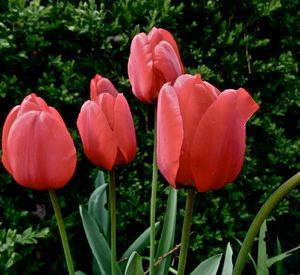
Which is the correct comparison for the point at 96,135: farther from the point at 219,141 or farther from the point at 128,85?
the point at 128,85

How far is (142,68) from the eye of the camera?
145 cm

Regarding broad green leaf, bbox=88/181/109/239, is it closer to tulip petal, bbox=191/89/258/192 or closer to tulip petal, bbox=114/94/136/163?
tulip petal, bbox=114/94/136/163

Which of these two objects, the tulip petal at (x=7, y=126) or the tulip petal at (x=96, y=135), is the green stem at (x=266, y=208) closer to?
the tulip petal at (x=96, y=135)

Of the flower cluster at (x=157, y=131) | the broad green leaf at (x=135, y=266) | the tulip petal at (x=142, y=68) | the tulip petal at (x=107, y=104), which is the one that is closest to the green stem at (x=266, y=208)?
the flower cluster at (x=157, y=131)

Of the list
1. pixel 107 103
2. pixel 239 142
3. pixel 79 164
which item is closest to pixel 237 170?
pixel 239 142

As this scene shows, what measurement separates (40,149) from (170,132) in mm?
269

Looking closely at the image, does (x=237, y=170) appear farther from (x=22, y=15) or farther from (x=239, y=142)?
Answer: (x=22, y=15)

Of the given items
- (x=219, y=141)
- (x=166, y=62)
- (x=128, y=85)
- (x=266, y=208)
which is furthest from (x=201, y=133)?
(x=128, y=85)

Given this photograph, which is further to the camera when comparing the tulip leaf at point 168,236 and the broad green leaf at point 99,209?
the broad green leaf at point 99,209

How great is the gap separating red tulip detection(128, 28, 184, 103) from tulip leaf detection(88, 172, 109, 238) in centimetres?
66

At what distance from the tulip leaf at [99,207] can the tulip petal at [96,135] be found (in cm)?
81

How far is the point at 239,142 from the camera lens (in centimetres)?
105

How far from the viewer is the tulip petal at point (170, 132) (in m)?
1.03

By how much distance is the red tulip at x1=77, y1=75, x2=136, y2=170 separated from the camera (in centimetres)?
125
